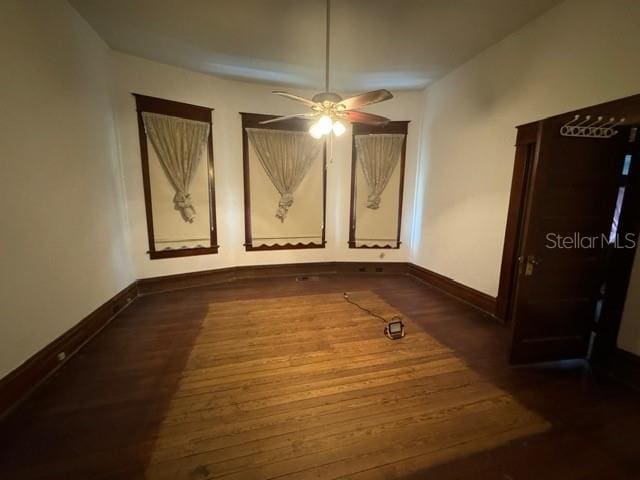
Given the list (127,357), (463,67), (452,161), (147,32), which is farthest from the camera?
(452,161)

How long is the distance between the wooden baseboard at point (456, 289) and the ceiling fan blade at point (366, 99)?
2.83 metres

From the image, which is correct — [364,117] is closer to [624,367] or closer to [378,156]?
[378,156]

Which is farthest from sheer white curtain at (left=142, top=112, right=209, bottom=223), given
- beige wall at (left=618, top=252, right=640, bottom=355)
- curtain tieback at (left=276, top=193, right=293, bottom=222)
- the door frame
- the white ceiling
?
beige wall at (left=618, top=252, right=640, bottom=355)

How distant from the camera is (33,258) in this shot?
2133 millimetres

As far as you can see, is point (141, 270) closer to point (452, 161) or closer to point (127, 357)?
point (127, 357)

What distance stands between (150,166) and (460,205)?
4580 mm

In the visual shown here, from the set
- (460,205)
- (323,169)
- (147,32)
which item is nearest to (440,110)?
(460,205)

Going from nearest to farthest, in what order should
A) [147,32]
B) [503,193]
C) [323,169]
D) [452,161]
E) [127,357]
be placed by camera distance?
[127,357] < [147,32] < [503,193] < [452,161] < [323,169]

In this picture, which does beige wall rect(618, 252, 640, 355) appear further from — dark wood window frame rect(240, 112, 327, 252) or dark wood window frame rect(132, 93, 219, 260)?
dark wood window frame rect(132, 93, 219, 260)

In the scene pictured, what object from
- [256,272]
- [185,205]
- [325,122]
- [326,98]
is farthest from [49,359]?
[326,98]

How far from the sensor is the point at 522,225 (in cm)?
301

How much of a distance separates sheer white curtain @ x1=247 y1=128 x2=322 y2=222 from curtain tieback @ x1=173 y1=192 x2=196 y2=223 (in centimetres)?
137

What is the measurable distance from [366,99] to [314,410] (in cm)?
255

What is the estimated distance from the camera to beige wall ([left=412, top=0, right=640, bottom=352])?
7.31ft
